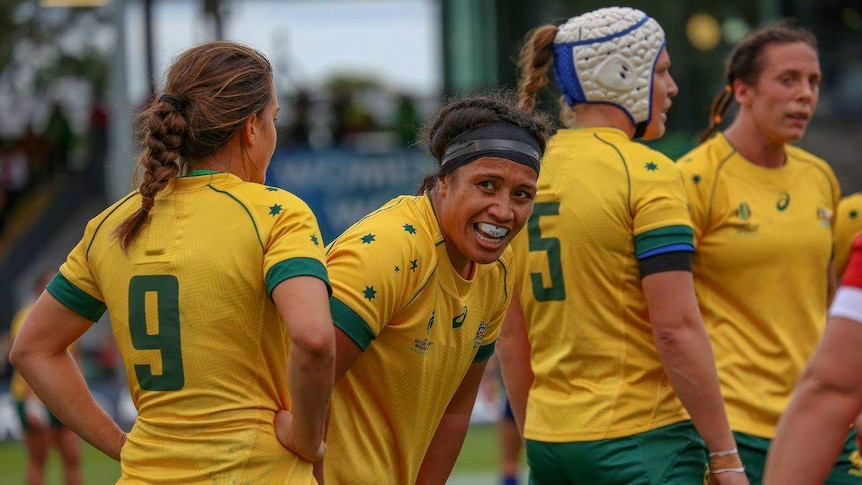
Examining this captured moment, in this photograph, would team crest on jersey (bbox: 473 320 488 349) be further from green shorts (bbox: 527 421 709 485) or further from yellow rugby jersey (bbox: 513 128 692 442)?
green shorts (bbox: 527 421 709 485)

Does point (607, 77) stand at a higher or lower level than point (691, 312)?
higher

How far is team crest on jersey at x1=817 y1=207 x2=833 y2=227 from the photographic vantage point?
496cm

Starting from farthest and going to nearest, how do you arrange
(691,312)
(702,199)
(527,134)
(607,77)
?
(702,199), (607,77), (691,312), (527,134)

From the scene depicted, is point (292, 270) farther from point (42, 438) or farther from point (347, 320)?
point (42, 438)

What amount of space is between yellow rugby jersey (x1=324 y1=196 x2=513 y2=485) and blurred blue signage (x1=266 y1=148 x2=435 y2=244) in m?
15.2

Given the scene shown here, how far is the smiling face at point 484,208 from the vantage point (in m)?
3.70

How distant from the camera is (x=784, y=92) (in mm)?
5051

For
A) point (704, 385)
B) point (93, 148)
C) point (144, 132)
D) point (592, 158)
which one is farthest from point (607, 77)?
point (93, 148)

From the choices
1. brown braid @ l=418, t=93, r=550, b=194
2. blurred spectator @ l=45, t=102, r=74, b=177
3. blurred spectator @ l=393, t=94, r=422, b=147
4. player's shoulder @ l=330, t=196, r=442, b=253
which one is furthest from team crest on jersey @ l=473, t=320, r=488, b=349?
blurred spectator @ l=45, t=102, r=74, b=177

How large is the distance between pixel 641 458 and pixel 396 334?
41.5 inches

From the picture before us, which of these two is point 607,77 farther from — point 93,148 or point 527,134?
point 93,148

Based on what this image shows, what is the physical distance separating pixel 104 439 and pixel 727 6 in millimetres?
17182

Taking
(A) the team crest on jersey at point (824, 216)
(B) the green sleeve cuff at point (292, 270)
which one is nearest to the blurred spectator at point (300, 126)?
(A) the team crest on jersey at point (824, 216)

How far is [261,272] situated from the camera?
3283mm
